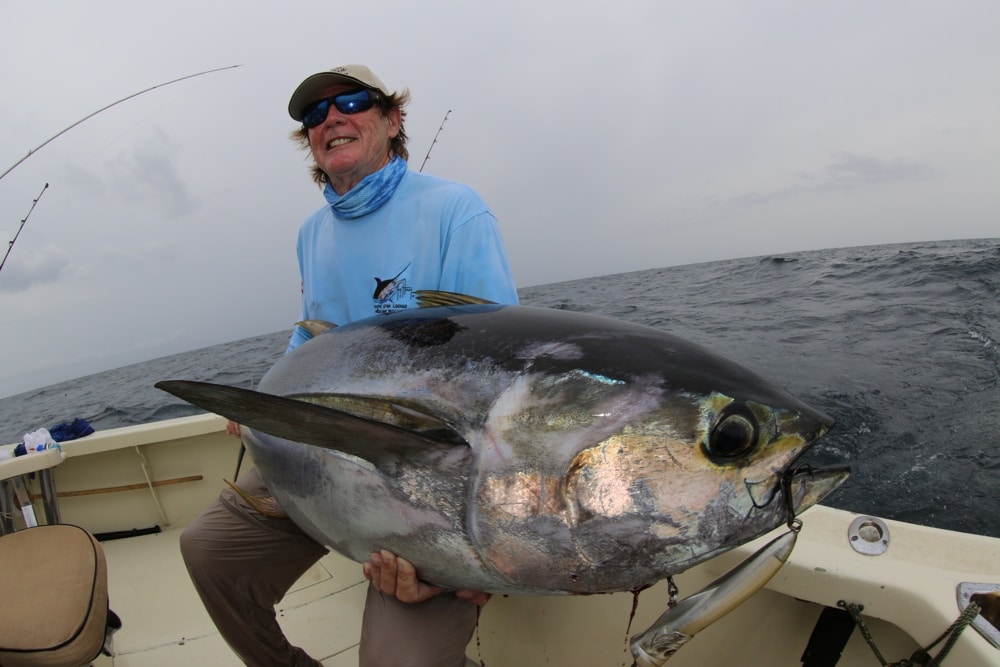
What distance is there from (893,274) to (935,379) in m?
10.1

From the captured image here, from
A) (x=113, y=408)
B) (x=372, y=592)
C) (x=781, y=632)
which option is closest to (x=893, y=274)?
(x=781, y=632)

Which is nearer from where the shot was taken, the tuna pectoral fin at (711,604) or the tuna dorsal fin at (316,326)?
the tuna pectoral fin at (711,604)

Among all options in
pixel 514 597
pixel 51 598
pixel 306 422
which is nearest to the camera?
pixel 306 422

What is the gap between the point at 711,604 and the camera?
1074 millimetres

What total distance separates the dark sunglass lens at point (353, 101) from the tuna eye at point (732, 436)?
1848 millimetres

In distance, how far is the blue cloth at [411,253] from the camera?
193cm

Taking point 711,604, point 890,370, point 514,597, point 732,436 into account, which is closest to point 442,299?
point 732,436

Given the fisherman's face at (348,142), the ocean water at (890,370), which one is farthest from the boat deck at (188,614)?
the ocean water at (890,370)

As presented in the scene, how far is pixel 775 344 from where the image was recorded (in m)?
8.38

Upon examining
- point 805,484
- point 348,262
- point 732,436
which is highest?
point 348,262

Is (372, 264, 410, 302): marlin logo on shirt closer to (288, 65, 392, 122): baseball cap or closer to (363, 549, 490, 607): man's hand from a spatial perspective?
(288, 65, 392, 122): baseball cap

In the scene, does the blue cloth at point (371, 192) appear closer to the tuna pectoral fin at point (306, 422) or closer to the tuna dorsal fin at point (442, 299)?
the tuna dorsal fin at point (442, 299)

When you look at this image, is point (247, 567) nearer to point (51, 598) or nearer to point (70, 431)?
point (51, 598)

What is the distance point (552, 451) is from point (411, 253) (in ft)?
4.04
